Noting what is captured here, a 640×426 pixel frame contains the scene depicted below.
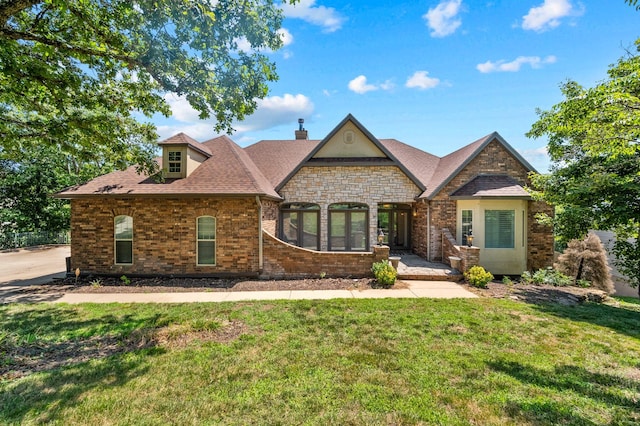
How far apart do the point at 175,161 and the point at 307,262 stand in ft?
22.9

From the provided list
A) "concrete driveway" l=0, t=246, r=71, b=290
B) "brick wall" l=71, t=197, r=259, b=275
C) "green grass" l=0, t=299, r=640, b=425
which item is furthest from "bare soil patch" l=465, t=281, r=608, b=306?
"concrete driveway" l=0, t=246, r=71, b=290

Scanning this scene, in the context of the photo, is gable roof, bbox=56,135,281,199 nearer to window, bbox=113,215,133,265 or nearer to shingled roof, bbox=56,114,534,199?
shingled roof, bbox=56,114,534,199

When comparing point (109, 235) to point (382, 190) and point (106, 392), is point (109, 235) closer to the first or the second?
point (106, 392)

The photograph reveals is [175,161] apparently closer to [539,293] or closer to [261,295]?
[261,295]

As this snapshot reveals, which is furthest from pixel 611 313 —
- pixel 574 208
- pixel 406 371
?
pixel 406 371

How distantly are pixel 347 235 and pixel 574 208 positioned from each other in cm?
863

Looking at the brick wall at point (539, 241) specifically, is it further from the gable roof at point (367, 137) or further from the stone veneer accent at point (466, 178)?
the gable roof at point (367, 137)

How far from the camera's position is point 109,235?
11.0 metres

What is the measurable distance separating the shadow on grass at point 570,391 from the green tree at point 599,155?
4.22 meters

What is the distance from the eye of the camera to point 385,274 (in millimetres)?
9727

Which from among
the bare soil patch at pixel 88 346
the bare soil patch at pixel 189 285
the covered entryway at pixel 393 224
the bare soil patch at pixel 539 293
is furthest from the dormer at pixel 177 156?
the bare soil patch at pixel 539 293

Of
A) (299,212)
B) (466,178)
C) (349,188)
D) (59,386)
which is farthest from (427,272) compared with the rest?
(59,386)

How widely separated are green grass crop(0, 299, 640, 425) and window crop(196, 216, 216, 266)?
3619mm


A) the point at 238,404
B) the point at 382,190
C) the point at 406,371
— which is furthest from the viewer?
the point at 382,190
